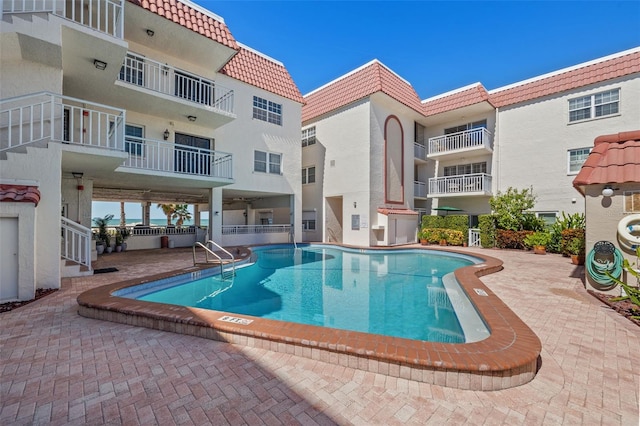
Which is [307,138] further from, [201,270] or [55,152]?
[55,152]

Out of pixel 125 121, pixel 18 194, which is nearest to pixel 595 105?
pixel 125 121

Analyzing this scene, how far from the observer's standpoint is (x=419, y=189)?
20.7m

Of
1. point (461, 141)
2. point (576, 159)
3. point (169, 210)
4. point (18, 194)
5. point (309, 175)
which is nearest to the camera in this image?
point (18, 194)

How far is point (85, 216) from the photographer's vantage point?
36.6ft

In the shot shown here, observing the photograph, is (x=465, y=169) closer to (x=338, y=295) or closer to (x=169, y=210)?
(x=338, y=295)

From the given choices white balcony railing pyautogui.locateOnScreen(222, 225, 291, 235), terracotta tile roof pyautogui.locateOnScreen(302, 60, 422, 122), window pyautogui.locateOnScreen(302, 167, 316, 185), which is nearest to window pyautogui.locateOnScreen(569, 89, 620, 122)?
terracotta tile roof pyautogui.locateOnScreen(302, 60, 422, 122)

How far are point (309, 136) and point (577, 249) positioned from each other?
16.4m

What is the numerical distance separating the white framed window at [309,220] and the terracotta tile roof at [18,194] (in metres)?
14.7

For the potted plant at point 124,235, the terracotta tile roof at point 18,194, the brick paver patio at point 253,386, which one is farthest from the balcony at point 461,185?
the terracotta tile roof at point 18,194

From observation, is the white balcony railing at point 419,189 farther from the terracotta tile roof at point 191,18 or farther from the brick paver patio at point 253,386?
the brick paver patio at point 253,386

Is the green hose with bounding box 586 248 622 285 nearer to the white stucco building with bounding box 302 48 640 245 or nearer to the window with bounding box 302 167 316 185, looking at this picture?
the white stucco building with bounding box 302 48 640 245

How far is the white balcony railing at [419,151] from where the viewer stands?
20438mm

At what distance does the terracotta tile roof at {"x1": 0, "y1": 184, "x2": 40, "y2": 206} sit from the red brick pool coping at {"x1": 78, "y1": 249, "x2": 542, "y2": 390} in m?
2.64

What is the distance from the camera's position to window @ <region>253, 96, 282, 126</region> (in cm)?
1589
